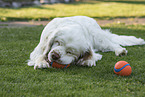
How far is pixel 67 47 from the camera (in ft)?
11.0

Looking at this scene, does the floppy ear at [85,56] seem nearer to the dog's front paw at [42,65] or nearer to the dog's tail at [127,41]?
the dog's front paw at [42,65]

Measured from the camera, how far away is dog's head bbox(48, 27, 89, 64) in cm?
328

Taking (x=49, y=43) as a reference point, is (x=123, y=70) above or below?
below

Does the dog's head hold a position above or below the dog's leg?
above

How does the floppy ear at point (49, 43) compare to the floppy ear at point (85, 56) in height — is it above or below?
above

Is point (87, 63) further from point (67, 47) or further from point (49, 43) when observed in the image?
point (49, 43)

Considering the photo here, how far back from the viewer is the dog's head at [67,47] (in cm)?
328

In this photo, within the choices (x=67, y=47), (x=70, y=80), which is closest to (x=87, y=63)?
(x=67, y=47)

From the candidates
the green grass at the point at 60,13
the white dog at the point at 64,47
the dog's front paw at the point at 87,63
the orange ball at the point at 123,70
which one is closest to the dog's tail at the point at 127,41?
A: the white dog at the point at 64,47

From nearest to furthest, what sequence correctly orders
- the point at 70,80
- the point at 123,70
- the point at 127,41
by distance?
→ the point at 70,80 → the point at 123,70 → the point at 127,41

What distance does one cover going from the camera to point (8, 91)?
2396mm

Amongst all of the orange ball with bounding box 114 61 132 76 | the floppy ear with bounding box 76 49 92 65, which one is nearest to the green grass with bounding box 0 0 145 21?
the floppy ear with bounding box 76 49 92 65

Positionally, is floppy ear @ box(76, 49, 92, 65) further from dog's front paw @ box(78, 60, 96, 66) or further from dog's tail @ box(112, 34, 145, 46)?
dog's tail @ box(112, 34, 145, 46)

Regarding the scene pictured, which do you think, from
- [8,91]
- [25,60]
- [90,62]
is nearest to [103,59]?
[90,62]
